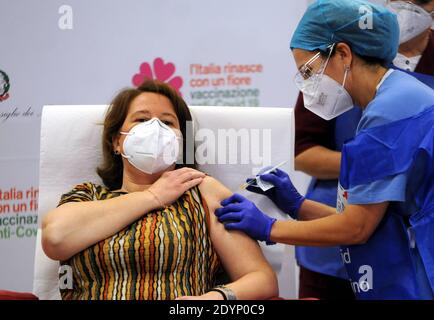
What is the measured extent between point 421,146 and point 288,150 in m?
0.56

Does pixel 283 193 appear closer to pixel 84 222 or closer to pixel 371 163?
pixel 371 163

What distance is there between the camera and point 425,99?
1744 mm

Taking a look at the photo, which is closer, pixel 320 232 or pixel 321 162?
pixel 320 232

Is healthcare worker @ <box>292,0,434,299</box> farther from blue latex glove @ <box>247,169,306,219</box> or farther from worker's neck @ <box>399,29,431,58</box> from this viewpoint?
blue latex glove @ <box>247,169,306,219</box>

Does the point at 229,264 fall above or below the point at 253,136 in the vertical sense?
below

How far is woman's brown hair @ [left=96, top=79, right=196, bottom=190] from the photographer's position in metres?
2.11

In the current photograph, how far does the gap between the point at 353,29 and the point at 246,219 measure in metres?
0.61

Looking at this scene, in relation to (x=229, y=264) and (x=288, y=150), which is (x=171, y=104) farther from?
(x=229, y=264)

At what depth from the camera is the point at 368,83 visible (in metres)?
1.85

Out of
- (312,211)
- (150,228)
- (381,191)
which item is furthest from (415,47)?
(150,228)

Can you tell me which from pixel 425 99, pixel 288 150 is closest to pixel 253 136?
pixel 288 150

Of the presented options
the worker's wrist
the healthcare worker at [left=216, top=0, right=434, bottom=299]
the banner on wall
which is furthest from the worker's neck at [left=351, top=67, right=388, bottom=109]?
the banner on wall

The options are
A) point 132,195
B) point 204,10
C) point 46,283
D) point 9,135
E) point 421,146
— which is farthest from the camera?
point 204,10

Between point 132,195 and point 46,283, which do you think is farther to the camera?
point 46,283
